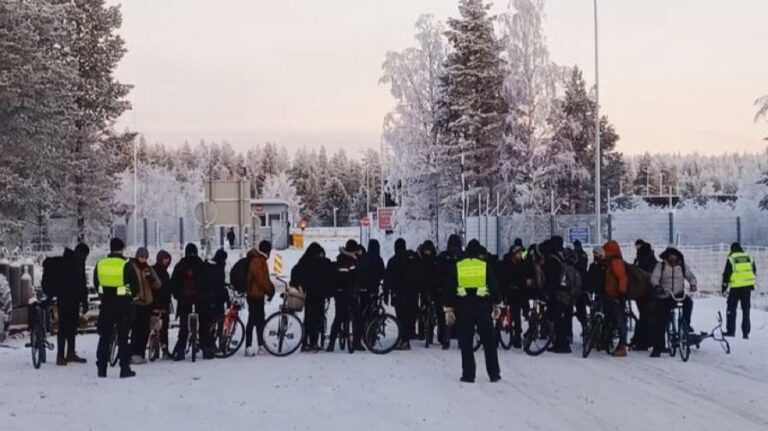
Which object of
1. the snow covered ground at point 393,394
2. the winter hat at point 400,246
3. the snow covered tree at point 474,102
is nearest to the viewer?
the snow covered ground at point 393,394

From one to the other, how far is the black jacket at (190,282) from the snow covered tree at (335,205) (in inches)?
4772

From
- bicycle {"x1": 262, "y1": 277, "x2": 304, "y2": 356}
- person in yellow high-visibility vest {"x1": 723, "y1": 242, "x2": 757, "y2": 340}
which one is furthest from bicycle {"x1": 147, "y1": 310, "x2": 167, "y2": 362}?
person in yellow high-visibility vest {"x1": 723, "y1": 242, "x2": 757, "y2": 340}

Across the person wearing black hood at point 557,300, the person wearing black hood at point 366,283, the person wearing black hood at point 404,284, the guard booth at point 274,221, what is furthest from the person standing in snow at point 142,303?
the guard booth at point 274,221

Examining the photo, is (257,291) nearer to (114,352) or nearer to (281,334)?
(281,334)

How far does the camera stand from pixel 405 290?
1728cm

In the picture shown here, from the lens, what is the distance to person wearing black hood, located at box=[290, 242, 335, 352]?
16359 millimetres

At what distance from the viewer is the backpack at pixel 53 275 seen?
48.9 ft

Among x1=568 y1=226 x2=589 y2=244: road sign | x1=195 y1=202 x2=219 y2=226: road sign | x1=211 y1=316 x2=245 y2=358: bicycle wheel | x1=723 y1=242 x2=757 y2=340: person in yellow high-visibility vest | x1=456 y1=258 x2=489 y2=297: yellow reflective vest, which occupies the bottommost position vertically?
x1=211 y1=316 x2=245 y2=358: bicycle wheel

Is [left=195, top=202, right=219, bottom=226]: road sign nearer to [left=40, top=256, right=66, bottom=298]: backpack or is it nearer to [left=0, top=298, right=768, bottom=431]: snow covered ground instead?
[left=0, top=298, right=768, bottom=431]: snow covered ground

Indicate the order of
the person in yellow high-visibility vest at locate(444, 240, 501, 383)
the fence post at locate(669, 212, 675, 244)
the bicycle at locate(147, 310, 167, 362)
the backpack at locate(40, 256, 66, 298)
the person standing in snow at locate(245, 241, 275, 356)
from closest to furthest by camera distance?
1. the person in yellow high-visibility vest at locate(444, 240, 501, 383)
2. the backpack at locate(40, 256, 66, 298)
3. the bicycle at locate(147, 310, 167, 362)
4. the person standing in snow at locate(245, 241, 275, 356)
5. the fence post at locate(669, 212, 675, 244)

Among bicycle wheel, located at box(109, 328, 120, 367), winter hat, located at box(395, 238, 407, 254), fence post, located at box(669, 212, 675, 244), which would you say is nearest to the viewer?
bicycle wheel, located at box(109, 328, 120, 367)

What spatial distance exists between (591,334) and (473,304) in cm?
365

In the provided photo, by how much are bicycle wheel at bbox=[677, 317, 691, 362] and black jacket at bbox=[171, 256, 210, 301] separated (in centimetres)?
745

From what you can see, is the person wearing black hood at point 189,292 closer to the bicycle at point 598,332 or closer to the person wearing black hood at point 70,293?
the person wearing black hood at point 70,293
